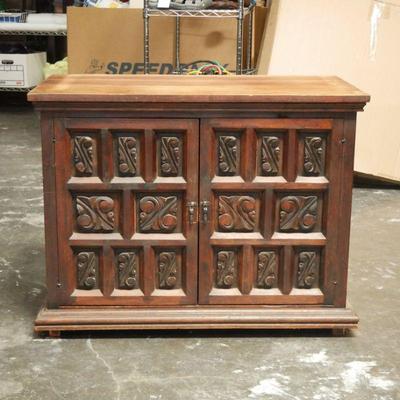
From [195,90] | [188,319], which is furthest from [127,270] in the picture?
[195,90]

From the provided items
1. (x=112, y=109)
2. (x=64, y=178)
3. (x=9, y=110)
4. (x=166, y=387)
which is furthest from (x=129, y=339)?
(x=9, y=110)

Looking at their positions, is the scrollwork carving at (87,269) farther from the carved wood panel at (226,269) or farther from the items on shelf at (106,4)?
the items on shelf at (106,4)

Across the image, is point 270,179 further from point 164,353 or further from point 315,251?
point 164,353

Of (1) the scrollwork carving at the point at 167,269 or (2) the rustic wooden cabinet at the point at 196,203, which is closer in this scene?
(2) the rustic wooden cabinet at the point at 196,203

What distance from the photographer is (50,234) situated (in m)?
2.04

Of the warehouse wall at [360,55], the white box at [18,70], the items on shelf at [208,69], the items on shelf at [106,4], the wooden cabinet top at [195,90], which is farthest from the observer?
the white box at [18,70]

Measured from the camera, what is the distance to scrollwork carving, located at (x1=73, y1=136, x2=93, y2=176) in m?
1.99

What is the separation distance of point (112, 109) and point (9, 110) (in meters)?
4.19

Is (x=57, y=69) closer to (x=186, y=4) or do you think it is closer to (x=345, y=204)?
(x=186, y=4)

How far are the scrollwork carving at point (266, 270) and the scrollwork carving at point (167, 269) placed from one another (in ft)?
0.77

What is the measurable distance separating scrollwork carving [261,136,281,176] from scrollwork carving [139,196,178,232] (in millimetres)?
258

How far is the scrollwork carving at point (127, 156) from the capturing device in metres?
2.00

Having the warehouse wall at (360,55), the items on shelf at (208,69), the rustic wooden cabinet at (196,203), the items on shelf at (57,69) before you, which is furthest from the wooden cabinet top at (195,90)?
the items on shelf at (57,69)

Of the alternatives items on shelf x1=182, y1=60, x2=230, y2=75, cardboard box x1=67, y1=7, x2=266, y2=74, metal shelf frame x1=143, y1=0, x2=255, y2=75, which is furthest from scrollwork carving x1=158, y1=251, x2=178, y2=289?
cardboard box x1=67, y1=7, x2=266, y2=74
